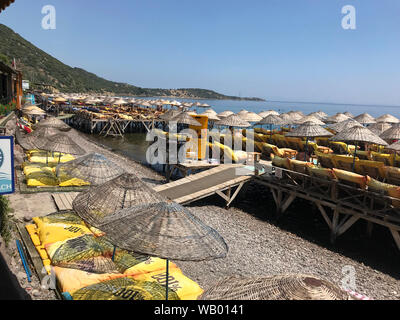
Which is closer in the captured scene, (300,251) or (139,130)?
(300,251)

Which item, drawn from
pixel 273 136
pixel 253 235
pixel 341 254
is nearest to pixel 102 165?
pixel 253 235

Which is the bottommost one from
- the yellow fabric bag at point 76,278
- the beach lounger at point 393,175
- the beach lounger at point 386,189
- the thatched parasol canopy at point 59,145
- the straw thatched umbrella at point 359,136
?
the yellow fabric bag at point 76,278

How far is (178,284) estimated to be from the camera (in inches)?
225

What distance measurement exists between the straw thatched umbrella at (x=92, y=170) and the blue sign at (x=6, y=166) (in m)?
3.91

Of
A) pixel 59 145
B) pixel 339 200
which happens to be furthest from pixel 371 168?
pixel 59 145

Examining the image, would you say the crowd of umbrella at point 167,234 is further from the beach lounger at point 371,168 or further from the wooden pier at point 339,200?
the beach lounger at point 371,168

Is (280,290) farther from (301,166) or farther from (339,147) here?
(339,147)

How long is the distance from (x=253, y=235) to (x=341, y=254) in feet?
9.40

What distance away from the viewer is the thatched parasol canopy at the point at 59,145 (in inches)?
457

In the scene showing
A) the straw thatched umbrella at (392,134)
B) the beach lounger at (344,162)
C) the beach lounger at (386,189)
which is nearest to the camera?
the beach lounger at (386,189)

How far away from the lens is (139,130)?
137ft

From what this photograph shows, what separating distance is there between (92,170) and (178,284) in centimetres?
472

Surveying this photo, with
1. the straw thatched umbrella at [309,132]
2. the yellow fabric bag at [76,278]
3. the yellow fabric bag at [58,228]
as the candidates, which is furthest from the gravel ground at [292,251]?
the straw thatched umbrella at [309,132]

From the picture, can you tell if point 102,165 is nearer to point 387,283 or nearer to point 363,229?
point 387,283
